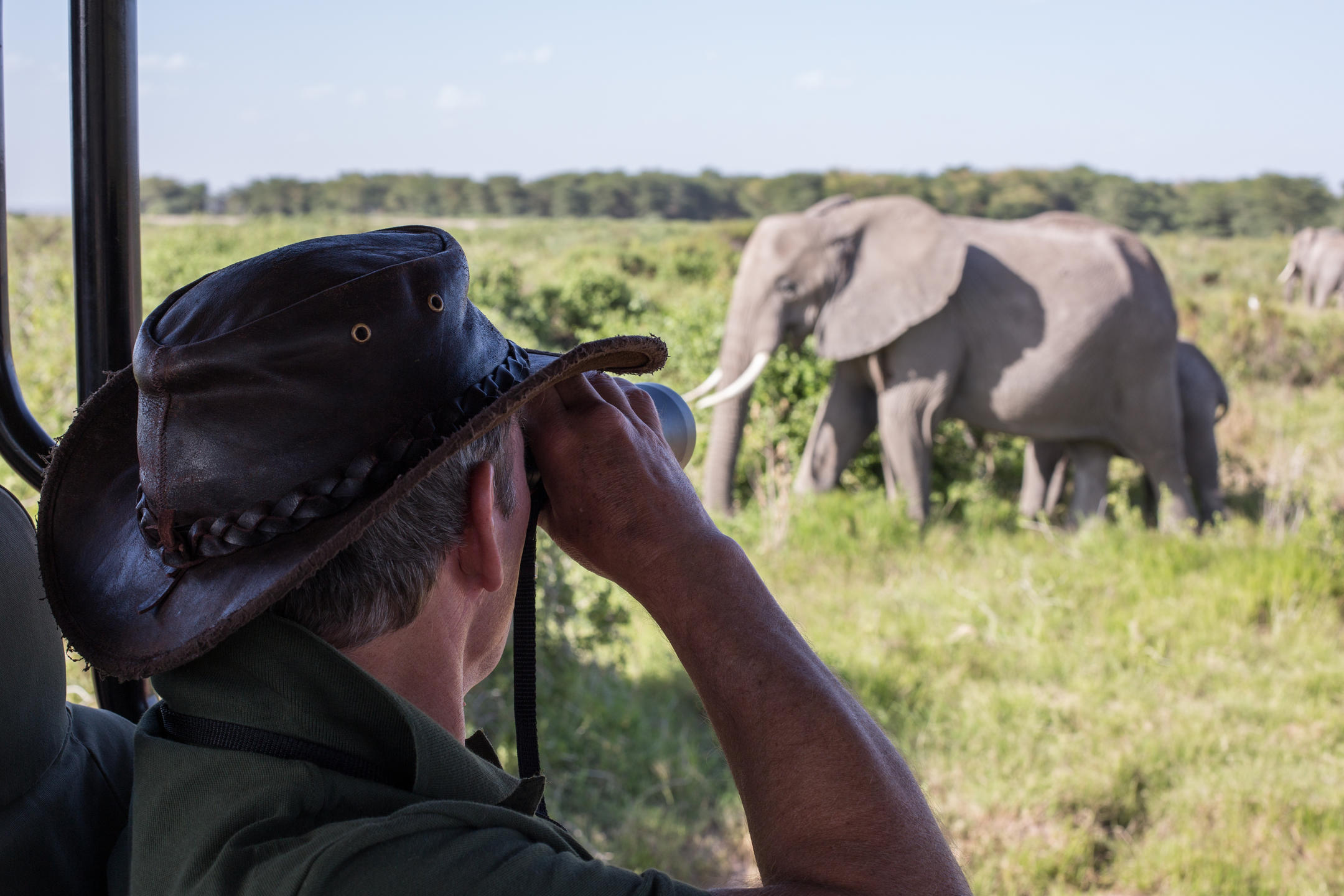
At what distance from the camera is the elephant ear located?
694 cm

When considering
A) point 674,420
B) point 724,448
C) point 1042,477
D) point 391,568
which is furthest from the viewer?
point 1042,477

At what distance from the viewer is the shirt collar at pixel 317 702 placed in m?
1.02

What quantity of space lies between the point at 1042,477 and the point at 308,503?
7291mm

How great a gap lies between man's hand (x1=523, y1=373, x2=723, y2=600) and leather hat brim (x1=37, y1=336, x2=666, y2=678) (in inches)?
2.3

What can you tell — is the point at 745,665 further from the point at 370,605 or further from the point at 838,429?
the point at 838,429

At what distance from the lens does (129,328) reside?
1.43m


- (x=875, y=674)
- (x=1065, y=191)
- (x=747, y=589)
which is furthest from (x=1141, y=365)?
(x=1065, y=191)

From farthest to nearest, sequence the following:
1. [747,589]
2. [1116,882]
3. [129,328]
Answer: [1116,882] → [129,328] → [747,589]

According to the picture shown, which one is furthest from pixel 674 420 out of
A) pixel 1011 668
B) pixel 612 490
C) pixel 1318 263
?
pixel 1318 263

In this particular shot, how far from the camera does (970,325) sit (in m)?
7.13

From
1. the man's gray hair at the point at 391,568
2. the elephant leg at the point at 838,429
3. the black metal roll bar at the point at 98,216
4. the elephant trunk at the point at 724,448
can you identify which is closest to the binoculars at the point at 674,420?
the man's gray hair at the point at 391,568

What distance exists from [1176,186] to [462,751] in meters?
51.2

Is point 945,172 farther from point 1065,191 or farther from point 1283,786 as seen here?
point 1283,786

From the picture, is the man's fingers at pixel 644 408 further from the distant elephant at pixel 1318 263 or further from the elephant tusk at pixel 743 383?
the distant elephant at pixel 1318 263
